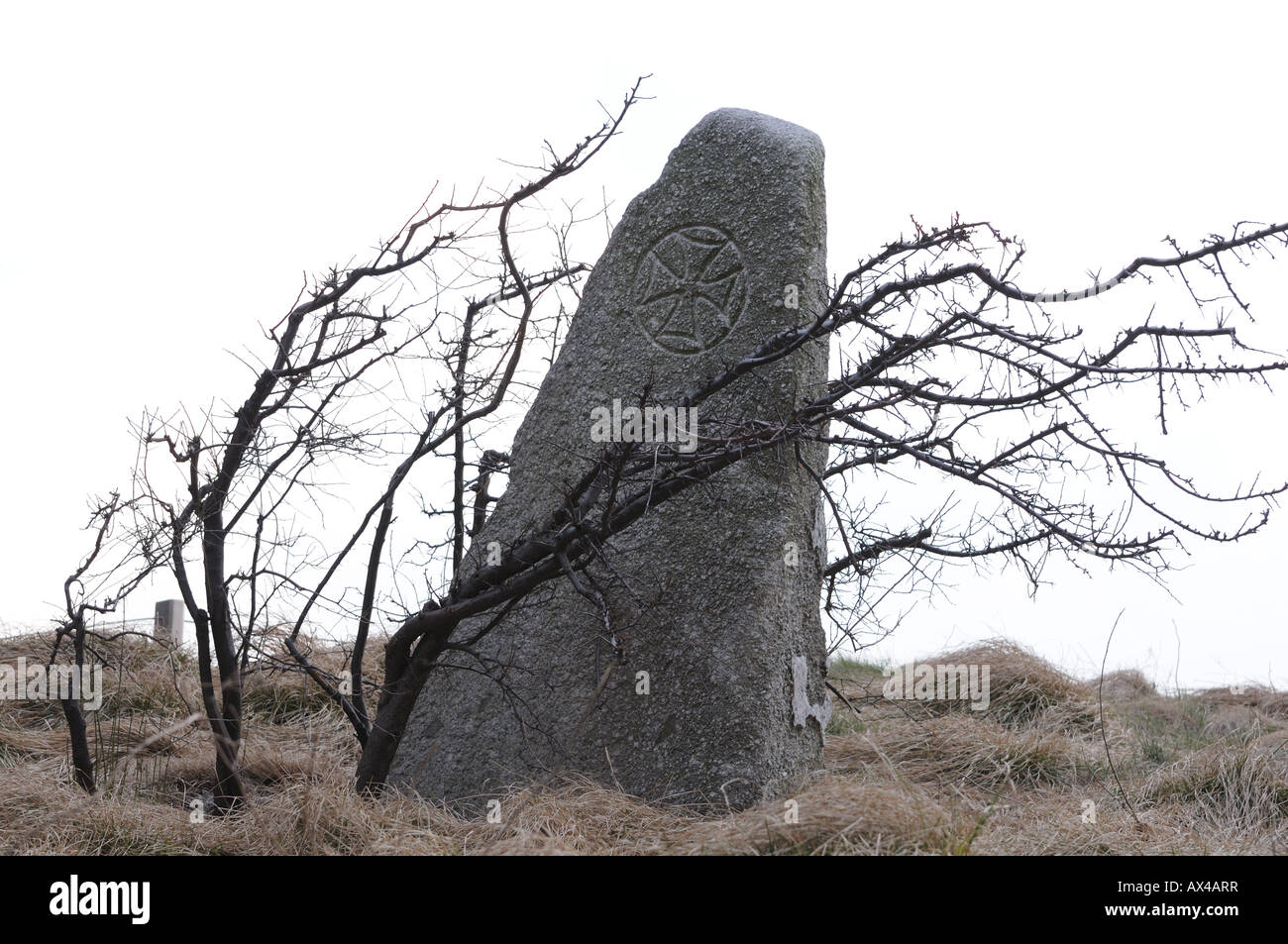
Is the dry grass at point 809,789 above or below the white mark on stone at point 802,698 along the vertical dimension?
below

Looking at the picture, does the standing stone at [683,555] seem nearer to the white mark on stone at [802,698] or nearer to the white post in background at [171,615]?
the white mark on stone at [802,698]

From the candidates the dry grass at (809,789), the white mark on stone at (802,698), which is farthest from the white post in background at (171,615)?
the white mark on stone at (802,698)

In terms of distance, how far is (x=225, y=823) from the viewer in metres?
3.70

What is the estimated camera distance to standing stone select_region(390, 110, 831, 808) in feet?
12.3

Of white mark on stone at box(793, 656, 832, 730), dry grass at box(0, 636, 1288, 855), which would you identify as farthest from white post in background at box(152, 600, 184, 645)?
white mark on stone at box(793, 656, 832, 730)

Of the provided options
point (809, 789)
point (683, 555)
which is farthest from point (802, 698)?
point (683, 555)

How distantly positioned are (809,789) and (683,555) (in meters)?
0.88

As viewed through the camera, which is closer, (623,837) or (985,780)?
(623,837)

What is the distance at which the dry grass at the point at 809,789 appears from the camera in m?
3.10

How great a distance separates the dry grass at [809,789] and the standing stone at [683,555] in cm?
22

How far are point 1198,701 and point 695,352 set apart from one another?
17.1ft

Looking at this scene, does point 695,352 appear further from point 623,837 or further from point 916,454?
point 623,837
